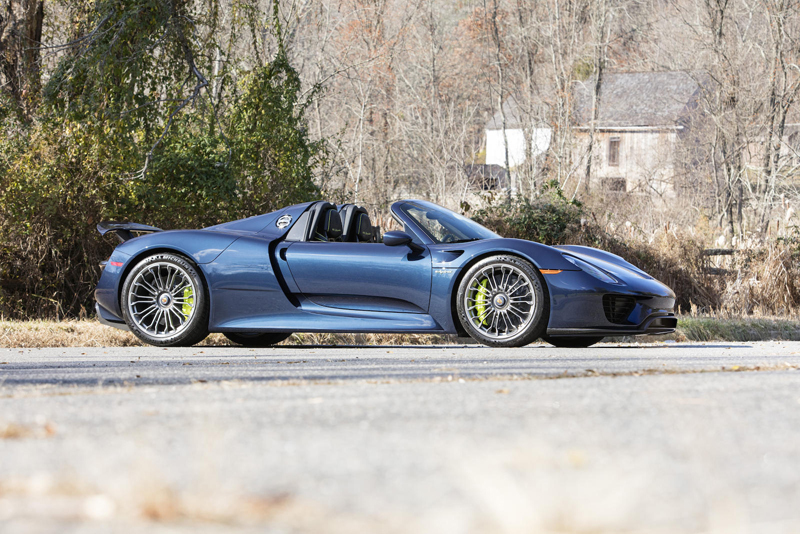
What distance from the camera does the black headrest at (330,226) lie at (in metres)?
7.30

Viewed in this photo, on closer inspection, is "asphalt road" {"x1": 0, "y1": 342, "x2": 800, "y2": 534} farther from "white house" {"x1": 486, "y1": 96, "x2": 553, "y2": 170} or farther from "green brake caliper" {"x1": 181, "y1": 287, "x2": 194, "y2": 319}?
"white house" {"x1": 486, "y1": 96, "x2": 553, "y2": 170}

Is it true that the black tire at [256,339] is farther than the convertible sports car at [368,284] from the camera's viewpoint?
Yes

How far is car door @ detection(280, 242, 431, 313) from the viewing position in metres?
6.72

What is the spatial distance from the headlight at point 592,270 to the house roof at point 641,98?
596 inches

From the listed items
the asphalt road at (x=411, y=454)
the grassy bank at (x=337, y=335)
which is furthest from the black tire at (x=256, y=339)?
the asphalt road at (x=411, y=454)

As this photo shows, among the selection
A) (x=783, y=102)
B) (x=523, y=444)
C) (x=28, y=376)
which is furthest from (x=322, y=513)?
(x=783, y=102)

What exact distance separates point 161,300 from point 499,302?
268cm

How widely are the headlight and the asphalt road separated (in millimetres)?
2644

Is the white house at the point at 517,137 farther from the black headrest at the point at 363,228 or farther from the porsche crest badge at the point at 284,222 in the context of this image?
the porsche crest badge at the point at 284,222

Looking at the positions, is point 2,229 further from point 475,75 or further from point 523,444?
point 475,75

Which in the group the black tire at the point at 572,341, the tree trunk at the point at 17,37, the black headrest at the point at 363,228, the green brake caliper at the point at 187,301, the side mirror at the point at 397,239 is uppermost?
the tree trunk at the point at 17,37

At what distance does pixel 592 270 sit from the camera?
22.0 feet

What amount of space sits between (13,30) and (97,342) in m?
6.00

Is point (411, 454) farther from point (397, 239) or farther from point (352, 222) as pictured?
point (352, 222)
